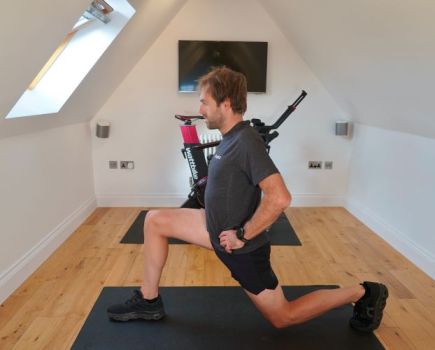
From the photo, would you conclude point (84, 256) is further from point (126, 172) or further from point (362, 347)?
point (362, 347)

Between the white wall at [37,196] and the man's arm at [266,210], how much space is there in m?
1.44

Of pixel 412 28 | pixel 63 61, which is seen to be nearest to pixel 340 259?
pixel 412 28

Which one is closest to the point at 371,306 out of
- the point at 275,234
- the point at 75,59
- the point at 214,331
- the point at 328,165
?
the point at 214,331

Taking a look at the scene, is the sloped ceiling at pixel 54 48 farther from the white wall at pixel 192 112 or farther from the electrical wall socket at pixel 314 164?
the electrical wall socket at pixel 314 164

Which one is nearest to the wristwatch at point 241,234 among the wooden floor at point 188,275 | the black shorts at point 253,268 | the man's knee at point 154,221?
the black shorts at point 253,268

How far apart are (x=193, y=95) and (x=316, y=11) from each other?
1.63 meters

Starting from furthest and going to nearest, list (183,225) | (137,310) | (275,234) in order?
(275,234) < (137,310) < (183,225)

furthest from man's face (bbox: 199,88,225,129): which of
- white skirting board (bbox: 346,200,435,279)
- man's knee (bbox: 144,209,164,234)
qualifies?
white skirting board (bbox: 346,200,435,279)

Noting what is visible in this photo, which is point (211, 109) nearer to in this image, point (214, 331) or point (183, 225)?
point (183, 225)

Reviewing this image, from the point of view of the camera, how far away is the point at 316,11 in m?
2.49

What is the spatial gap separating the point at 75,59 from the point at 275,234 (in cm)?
215

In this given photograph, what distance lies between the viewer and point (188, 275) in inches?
98.7

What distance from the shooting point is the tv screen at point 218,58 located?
3664 mm

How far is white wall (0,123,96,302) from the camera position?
2.23 metres
